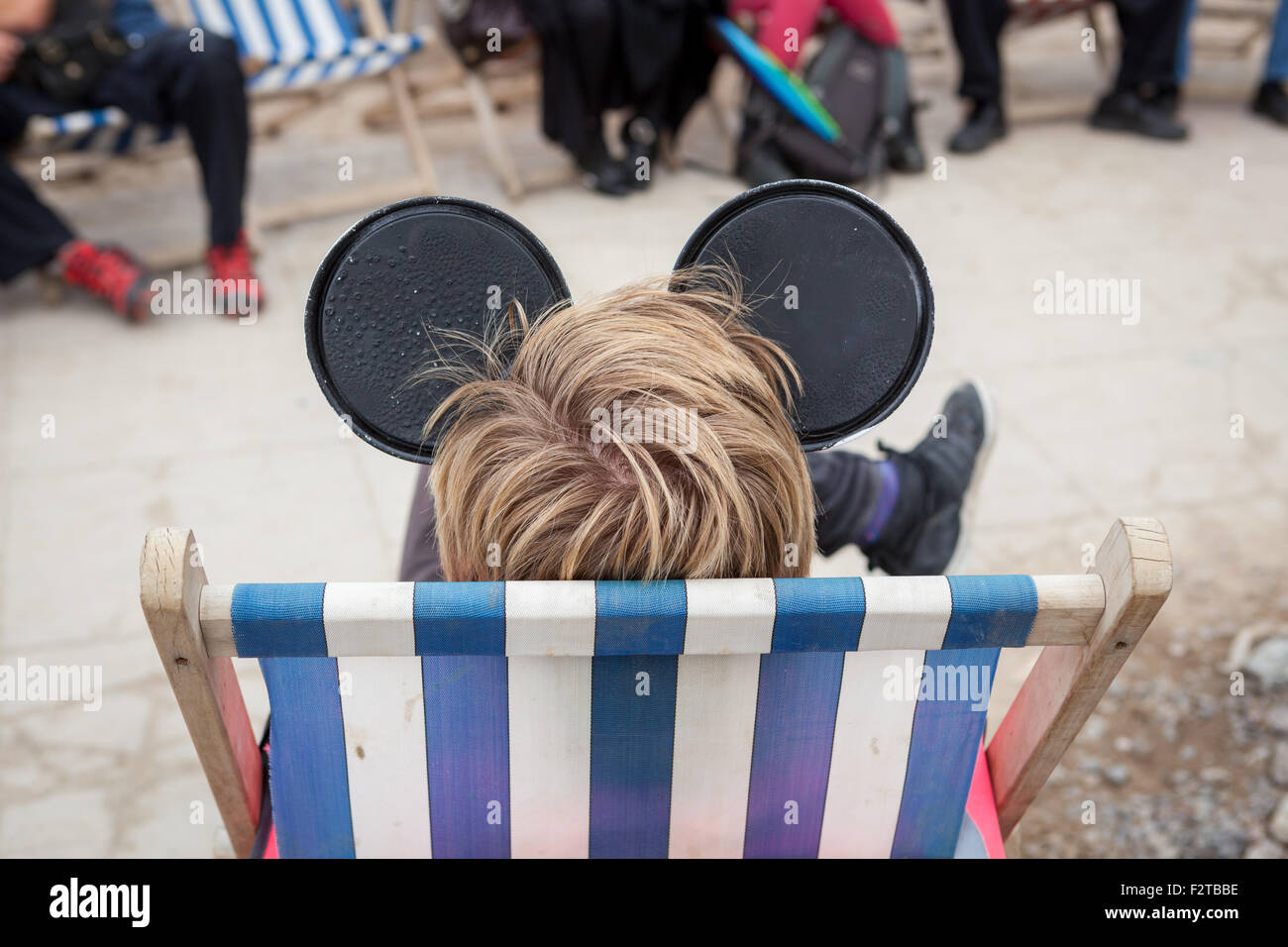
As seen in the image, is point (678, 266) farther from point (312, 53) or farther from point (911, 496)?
point (312, 53)

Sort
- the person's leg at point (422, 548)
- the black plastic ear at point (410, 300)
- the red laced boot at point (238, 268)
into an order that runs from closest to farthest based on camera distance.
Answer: the black plastic ear at point (410, 300), the person's leg at point (422, 548), the red laced boot at point (238, 268)

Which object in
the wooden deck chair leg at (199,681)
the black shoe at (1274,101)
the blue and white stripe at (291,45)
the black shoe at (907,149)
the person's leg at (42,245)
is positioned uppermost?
the wooden deck chair leg at (199,681)

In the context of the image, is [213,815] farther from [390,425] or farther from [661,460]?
[661,460]

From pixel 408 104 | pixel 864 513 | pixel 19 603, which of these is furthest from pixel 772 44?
pixel 19 603

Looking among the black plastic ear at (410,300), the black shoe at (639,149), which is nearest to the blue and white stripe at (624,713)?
the black plastic ear at (410,300)

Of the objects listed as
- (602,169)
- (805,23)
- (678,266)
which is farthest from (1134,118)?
(678,266)

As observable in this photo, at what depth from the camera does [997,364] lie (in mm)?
3002

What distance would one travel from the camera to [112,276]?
3.17 meters

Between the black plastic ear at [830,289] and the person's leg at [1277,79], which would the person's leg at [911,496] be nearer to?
the black plastic ear at [830,289]

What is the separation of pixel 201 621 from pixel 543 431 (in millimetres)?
329

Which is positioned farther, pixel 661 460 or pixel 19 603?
pixel 19 603

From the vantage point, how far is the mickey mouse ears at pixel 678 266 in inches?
42.7

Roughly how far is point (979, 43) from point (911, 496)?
2.82 metres

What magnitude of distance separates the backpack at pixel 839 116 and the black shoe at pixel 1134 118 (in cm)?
102
